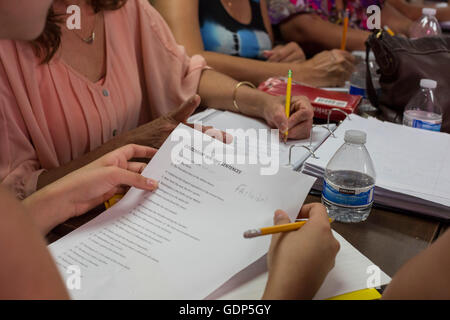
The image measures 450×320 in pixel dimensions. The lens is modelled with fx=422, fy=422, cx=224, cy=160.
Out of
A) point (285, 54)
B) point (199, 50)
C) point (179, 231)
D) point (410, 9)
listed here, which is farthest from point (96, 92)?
point (410, 9)

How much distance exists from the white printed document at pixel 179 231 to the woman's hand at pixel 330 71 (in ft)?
3.07

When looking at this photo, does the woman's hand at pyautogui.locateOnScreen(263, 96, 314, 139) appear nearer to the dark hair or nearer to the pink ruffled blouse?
the pink ruffled blouse

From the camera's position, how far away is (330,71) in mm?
1594

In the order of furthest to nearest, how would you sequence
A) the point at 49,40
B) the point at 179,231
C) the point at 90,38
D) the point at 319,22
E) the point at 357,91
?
the point at 319,22 → the point at 357,91 → the point at 90,38 → the point at 49,40 → the point at 179,231

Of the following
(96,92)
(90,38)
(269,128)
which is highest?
(90,38)

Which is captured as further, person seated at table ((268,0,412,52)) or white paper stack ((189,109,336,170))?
person seated at table ((268,0,412,52))

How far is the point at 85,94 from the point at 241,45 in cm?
97

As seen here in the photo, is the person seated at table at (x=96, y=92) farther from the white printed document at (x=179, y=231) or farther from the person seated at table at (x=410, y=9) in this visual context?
the person seated at table at (x=410, y=9)

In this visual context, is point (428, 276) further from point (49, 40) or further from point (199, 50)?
point (199, 50)

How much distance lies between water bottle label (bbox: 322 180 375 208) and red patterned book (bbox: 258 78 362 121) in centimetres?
46

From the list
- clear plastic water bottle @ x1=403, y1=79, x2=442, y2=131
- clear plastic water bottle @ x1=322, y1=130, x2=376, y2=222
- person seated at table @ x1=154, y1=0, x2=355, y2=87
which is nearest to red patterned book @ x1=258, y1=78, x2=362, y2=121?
clear plastic water bottle @ x1=403, y1=79, x2=442, y2=131

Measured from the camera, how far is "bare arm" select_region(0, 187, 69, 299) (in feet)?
1.28

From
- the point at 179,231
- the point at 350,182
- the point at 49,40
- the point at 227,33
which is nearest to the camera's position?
the point at 179,231

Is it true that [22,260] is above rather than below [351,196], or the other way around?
above
